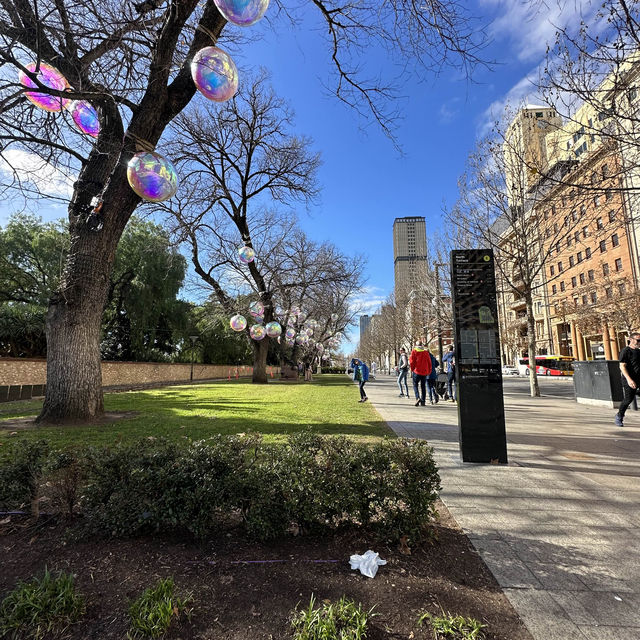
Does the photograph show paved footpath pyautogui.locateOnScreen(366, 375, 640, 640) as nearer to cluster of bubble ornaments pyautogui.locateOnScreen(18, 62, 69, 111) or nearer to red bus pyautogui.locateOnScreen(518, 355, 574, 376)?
cluster of bubble ornaments pyautogui.locateOnScreen(18, 62, 69, 111)

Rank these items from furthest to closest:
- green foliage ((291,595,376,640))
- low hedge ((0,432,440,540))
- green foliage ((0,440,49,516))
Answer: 1. green foliage ((0,440,49,516))
2. low hedge ((0,432,440,540))
3. green foliage ((291,595,376,640))

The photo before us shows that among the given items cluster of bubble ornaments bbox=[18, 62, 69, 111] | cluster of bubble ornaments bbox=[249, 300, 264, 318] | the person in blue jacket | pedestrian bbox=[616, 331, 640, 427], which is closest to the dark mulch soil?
cluster of bubble ornaments bbox=[18, 62, 69, 111]

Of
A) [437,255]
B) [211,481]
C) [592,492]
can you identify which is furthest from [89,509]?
[437,255]

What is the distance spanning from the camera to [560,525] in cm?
309

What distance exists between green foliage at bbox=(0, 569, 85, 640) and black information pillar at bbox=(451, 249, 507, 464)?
461 centimetres

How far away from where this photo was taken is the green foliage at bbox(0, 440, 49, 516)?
9.32 ft

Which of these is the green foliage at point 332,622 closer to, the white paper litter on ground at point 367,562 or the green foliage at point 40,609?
the white paper litter on ground at point 367,562

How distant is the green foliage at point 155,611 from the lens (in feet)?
5.68

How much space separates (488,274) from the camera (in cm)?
527

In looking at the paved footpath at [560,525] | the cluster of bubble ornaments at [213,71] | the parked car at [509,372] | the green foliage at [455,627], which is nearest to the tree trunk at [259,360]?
the paved footpath at [560,525]

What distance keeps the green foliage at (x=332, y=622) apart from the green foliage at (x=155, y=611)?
0.62 metres

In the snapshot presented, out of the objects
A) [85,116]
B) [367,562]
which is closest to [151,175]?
[85,116]

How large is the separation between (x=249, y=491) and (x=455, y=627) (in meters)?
1.51

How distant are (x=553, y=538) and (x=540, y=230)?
1682 centimetres
